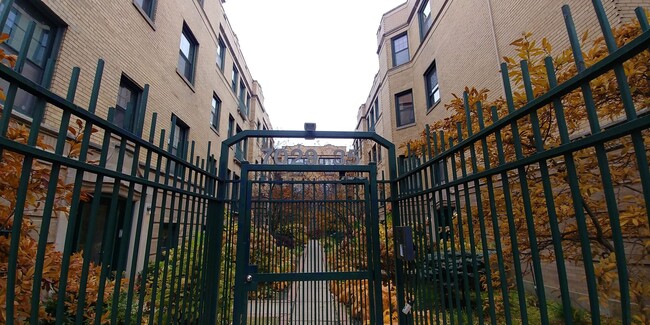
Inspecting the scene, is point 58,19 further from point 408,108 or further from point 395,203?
point 408,108

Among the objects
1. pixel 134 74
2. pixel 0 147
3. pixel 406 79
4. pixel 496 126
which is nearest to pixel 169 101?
pixel 134 74

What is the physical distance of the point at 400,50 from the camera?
51.1ft

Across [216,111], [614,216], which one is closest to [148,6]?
[216,111]

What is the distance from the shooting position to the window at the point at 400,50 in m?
15.3

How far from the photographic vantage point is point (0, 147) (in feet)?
3.29

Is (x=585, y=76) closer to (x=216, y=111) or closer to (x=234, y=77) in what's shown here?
(x=216, y=111)

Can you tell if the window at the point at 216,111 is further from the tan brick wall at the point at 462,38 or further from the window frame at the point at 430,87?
the window frame at the point at 430,87

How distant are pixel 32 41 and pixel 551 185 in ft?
25.8

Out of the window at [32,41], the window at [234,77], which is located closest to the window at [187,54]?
the window at [32,41]

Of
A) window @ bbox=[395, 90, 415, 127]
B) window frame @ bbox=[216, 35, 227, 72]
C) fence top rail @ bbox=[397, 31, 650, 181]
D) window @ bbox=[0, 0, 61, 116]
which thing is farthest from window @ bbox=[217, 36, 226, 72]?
fence top rail @ bbox=[397, 31, 650, 181]

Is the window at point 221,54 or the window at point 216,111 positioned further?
the window at point 221,54

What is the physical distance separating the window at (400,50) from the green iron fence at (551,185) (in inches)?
449

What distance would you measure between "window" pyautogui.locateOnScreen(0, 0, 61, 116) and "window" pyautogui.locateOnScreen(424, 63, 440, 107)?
1192cm

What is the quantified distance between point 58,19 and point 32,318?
21.2 feet
